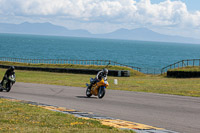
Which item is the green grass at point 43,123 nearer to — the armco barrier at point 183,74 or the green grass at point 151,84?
the green grass at point 151,84

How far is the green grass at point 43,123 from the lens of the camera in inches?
321

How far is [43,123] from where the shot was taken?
9188 millimetres

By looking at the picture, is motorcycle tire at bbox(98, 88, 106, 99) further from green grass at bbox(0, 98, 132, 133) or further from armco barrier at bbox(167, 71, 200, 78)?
armco barrier at bbox(167, 71, 200, 78)

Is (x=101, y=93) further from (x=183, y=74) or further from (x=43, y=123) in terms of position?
(x=183, y=74)

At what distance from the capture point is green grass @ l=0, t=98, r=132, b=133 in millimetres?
8156

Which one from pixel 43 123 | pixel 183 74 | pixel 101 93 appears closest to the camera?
pixel 43 123

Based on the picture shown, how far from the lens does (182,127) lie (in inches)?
384

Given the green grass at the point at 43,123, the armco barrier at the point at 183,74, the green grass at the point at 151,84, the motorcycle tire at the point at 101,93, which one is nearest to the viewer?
the green grass at the point at 43,123

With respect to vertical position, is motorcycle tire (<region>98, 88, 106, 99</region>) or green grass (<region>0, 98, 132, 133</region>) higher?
motorcycle tire (<region>98, 88, 106, 99</region>)

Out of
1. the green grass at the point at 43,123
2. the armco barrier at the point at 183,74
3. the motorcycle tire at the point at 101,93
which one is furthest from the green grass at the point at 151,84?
the green grass at the point at 43,123

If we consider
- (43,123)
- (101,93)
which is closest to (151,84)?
(101,93)

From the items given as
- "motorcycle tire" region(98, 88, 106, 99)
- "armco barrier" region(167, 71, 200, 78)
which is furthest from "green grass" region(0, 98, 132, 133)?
"armco barrier" region(167, 71, 200, 78)

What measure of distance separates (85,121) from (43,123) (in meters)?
1.23

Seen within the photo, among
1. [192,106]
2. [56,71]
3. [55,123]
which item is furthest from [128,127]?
[56,71]
